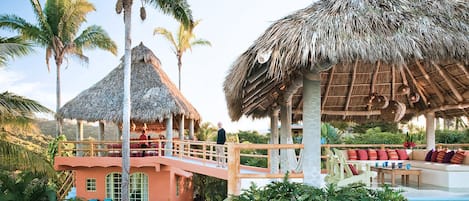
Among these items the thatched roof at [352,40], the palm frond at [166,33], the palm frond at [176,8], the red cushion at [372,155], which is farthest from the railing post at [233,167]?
the palm frond at [166,33]

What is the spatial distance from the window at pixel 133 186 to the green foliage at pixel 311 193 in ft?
35.1

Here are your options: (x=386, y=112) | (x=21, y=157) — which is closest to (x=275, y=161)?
(x=386, y=112)

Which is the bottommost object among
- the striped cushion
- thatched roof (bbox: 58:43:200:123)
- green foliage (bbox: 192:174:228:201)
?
green foliage (bbox: 192:174:228:201)

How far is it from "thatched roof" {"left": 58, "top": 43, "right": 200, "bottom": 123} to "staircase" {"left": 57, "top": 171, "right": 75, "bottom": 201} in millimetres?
3154

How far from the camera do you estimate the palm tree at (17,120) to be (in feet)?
31.3

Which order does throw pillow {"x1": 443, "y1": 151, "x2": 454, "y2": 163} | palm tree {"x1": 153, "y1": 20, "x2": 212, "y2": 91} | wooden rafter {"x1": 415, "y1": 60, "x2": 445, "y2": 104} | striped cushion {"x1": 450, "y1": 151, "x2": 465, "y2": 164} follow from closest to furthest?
1. striped cushion {"x1": 450, "y1": 151, "x2": 465, "y2": 164}
2. throw pillow {"x1": 443, "y1": 151, "x2": 454, "y2": 163}
3. wooden rafter {"x1": 415, "y1": 60, "x2": 445, "y2": 104}
4. palm tree {"x1": 153, "y1": 20, "x2": 212, "y2": 91}

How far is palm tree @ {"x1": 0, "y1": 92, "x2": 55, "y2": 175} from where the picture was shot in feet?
31.3

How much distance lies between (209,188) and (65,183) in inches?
234

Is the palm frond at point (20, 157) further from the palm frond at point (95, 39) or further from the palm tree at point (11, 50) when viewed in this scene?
the palm frond at point (95, 39)

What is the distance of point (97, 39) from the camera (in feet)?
70.5

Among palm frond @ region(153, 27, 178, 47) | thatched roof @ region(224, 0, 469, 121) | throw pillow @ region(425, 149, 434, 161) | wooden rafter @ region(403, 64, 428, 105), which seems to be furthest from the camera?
palm frond @ region(153, 27, 178, 47)

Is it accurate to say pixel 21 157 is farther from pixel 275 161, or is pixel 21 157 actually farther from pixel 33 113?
pixel 275 161

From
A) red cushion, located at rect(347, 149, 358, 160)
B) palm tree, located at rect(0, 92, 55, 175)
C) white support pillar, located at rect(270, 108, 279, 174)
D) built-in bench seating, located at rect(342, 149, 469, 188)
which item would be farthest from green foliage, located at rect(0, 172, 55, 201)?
built-in bench seating, located at rect(342, 149, 469, 188)

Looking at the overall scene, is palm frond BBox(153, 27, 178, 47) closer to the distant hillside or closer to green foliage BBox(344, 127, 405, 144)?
green foliage BBox(344, 127, 405, 144)
